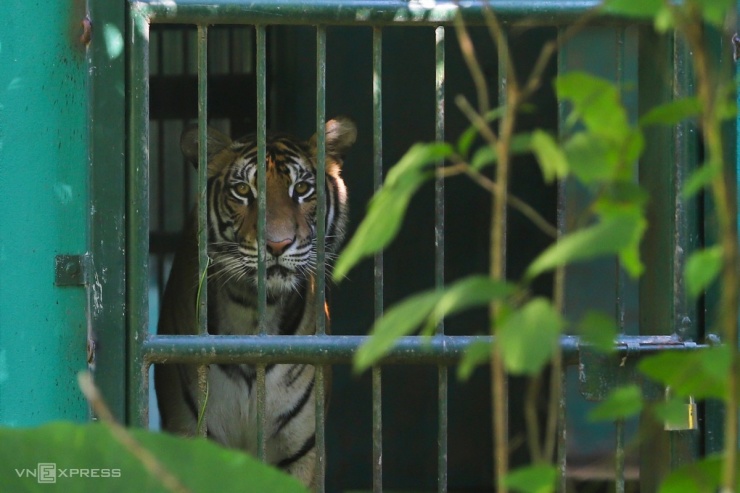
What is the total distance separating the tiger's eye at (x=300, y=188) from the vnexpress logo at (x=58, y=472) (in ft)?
10.8

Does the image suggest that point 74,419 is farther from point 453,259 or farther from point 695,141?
point 453,259

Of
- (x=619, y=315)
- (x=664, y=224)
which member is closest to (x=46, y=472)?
(x=619, y=315)

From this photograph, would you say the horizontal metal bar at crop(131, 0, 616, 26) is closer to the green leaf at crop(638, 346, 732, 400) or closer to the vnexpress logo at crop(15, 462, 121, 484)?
the vnexpress logo at crop(15, 462, 121, 484)

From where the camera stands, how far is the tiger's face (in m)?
4.32

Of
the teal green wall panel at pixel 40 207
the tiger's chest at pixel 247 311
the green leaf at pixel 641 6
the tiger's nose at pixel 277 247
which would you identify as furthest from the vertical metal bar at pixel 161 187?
the green leaf at pixel 641 6

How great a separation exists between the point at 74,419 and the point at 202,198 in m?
0.66

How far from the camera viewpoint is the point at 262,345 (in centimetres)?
288

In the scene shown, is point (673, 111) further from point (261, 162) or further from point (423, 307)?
point (261, 162)

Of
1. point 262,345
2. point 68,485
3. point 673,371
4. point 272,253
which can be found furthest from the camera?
point 272,253

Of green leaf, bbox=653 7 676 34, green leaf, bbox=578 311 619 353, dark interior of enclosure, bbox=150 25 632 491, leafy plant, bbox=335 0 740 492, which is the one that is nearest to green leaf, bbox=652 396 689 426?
leafy plant, bbox=335 0 740 492

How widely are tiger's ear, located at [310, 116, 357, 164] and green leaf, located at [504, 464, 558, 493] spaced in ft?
12.2

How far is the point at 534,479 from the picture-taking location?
3.00ft

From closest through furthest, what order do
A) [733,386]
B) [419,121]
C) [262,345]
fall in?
1. [733,386]
2. [262,345]
3. [419,121]

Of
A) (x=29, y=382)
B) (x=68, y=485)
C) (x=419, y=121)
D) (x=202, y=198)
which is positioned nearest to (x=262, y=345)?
(x=202, y=198)
